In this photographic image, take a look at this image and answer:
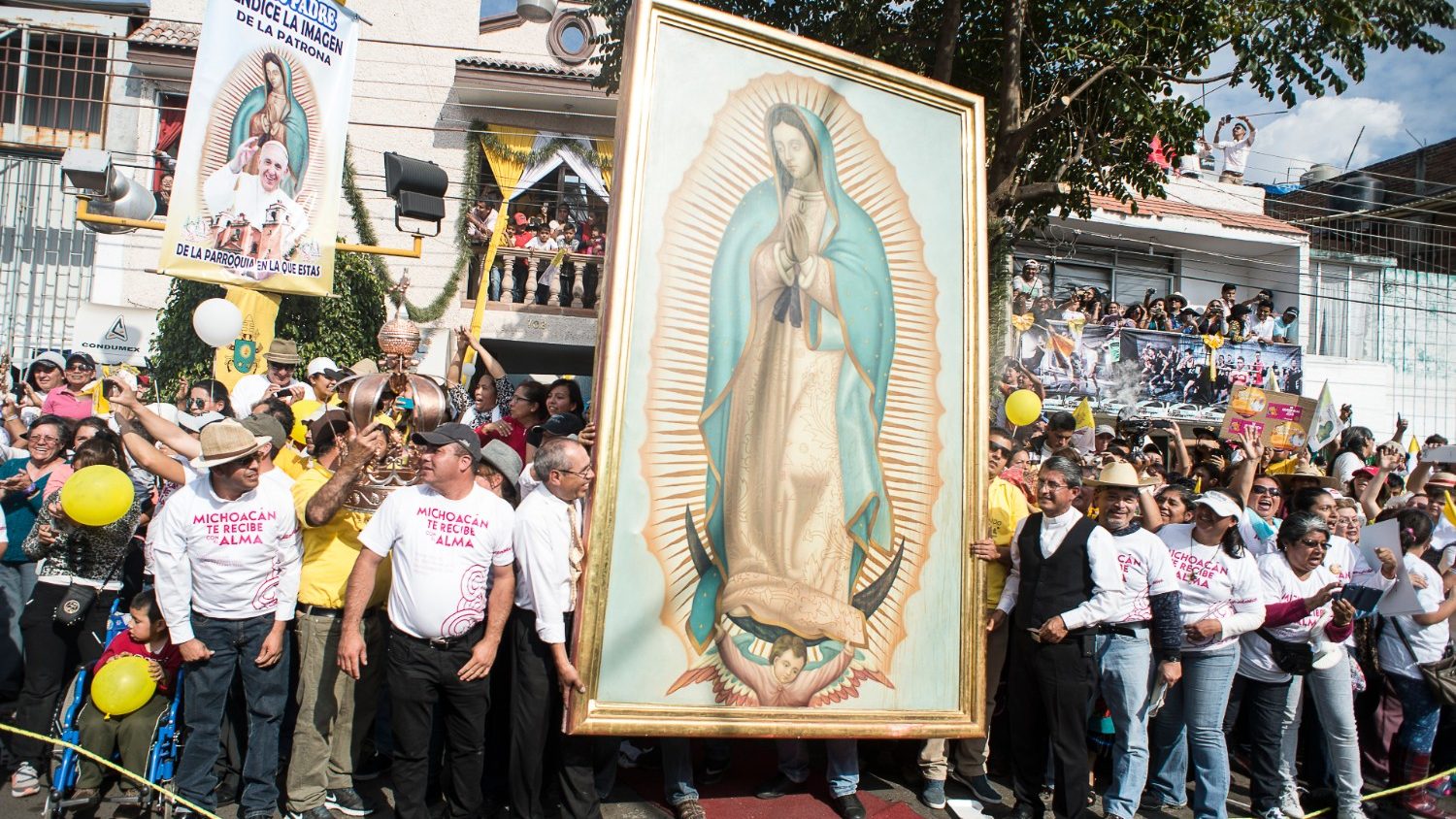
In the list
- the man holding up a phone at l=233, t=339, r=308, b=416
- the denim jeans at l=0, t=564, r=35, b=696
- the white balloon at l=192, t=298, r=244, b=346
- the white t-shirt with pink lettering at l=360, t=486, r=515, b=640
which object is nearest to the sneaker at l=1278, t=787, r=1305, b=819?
the white t-shirt with pink lettering at l=360, t=486, r=515, b=640

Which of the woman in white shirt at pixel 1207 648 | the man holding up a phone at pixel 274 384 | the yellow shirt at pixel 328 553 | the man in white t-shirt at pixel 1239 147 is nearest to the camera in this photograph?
the yellow shirt at pixel 328 553

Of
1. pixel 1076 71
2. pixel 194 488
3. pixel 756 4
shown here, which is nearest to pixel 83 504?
pixel 194 488

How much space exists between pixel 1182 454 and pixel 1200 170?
43.9 ft

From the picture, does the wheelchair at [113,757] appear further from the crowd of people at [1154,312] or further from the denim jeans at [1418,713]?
the crowd of people at [1154,312]

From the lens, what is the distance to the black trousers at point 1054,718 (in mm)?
4801

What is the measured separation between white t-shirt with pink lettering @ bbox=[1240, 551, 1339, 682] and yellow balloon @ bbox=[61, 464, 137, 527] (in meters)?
5.77

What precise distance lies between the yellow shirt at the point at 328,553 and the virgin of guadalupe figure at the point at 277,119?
16.0ft

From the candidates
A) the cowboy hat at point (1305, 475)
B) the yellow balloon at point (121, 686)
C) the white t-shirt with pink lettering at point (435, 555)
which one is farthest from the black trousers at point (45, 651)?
the cowboy hat at point (1305, 475)

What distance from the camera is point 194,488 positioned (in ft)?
14.2

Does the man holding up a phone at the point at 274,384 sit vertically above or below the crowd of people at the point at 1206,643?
above

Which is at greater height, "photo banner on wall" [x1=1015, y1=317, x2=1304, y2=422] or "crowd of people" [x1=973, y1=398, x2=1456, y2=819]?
"photo banner on wall" [x1=1015, y1=317, x2=1304, y2=422]

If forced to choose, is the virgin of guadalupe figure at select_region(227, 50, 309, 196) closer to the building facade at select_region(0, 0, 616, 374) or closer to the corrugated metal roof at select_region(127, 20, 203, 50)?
the building facade at select_region(0, 0, 616, 374)

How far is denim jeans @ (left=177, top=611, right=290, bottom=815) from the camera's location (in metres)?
4.26

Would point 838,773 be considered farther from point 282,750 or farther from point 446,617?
point 282,750
